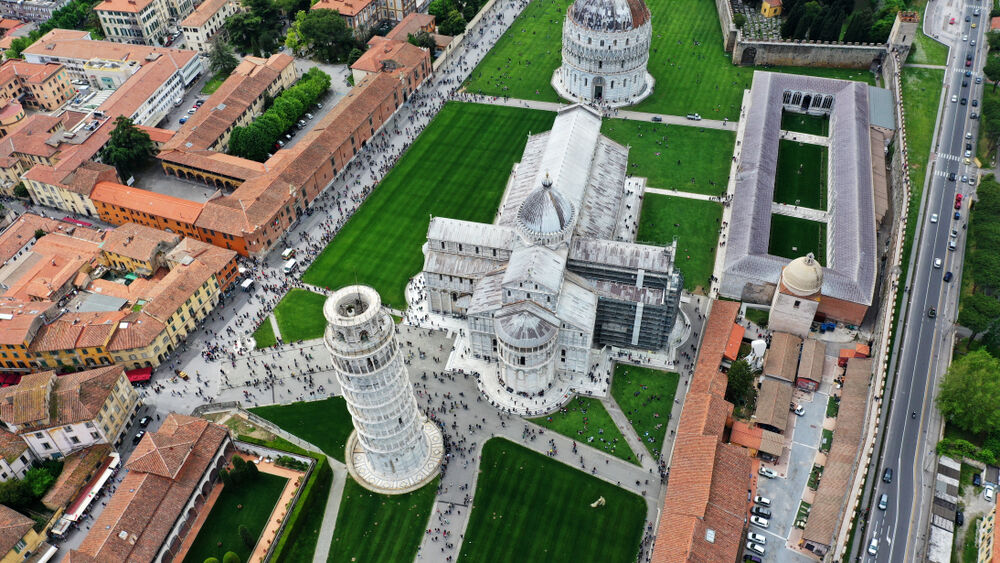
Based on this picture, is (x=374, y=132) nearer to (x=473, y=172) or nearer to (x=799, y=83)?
(x=473, y=172)

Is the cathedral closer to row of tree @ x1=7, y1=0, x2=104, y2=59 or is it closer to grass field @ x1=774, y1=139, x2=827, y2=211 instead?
grass field @ x1=774, y1=139, x2=827, y2=211

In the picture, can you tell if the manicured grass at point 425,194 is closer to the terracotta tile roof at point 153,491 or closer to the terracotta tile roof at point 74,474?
the terracotta tile roof at point 153,491

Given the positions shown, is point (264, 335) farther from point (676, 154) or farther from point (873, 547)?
point (873, 547)

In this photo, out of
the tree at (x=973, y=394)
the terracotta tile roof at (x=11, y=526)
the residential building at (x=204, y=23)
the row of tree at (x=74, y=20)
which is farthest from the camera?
the row of tree at (x=74, y=20)

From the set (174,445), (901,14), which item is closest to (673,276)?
(174,445)

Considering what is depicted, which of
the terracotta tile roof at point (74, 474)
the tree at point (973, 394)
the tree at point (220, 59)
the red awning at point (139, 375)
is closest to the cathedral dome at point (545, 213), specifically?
the tree at point (973, 394)

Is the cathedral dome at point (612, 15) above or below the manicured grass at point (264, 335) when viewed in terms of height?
above
